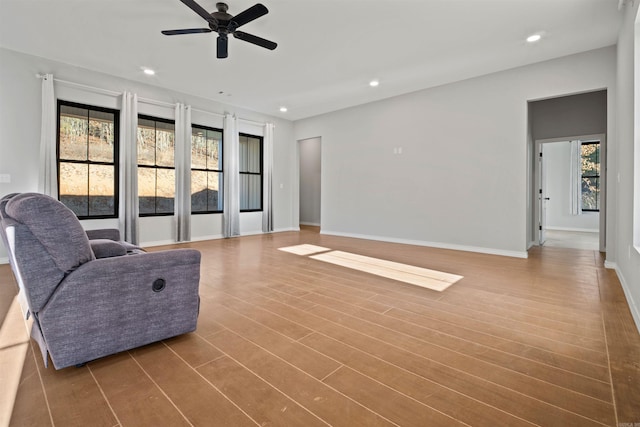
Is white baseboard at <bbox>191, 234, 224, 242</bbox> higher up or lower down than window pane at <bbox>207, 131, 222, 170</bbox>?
lower down

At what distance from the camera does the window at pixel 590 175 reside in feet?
28.2

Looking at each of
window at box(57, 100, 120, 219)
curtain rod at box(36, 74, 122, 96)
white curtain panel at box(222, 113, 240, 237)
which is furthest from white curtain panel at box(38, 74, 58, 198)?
white curtain panel at box(222, 113, 240, 237)

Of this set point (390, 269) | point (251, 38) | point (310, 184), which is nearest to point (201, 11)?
point (251, 38)

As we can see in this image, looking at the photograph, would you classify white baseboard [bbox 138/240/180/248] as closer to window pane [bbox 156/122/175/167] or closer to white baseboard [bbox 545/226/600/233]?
window pane [bbox 156/122/175/167]

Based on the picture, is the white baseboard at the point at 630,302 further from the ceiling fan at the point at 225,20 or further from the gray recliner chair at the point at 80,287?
the ceiling fan at the point at 225,20

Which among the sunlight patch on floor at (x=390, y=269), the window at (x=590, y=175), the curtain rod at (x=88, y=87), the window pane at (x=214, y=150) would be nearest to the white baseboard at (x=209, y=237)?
the window pane at (x=214, y=150)

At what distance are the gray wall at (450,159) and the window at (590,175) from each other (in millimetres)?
4348

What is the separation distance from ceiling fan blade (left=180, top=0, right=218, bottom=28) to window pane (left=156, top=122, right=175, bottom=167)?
3487 millimetres

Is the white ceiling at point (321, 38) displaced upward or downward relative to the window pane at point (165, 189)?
upward

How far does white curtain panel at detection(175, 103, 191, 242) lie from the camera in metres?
6.12

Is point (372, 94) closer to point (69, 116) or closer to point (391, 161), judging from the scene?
point (391, 161)

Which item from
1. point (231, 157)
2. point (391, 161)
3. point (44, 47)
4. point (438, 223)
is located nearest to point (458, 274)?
point (438, 223)

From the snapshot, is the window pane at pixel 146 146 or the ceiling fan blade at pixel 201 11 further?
the window pane at pixel 146 146

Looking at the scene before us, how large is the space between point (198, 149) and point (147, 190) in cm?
140
